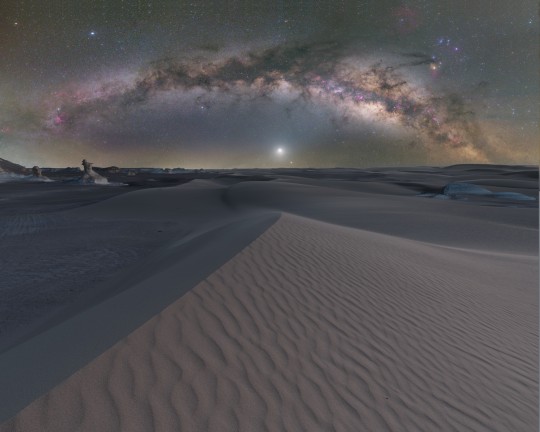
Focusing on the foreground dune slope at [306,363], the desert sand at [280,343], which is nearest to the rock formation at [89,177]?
the desert sand at [280,343]

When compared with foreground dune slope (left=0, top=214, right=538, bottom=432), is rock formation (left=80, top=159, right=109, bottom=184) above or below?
above

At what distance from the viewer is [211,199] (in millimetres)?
21172

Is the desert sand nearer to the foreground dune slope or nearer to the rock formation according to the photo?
the foreground dune slope

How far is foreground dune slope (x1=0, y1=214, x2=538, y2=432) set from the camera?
232cm

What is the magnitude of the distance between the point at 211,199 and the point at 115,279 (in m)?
14.3

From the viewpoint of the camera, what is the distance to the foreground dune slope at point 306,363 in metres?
2.32

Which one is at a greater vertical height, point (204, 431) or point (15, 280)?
point (204, 431)

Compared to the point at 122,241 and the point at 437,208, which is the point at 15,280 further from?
the point at 437,208

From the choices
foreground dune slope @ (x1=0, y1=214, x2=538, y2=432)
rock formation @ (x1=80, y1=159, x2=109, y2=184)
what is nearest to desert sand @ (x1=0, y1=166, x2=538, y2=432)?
foreground dune slope @ (x1=0, y1=214, x2=538, y2=432)

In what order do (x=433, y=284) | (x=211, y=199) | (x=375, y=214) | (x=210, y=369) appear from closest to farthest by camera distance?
(x=210, y=369), (x=433, y=284), (x=375, y=214), (x=211, y=199)

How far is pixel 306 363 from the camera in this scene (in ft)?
9.94

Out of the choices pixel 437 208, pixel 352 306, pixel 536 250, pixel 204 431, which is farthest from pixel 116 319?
pixel 437 208

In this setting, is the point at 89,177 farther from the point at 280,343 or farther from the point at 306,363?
the point at 306,363

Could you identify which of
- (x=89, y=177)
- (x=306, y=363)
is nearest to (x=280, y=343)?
(x=306, y=363)
